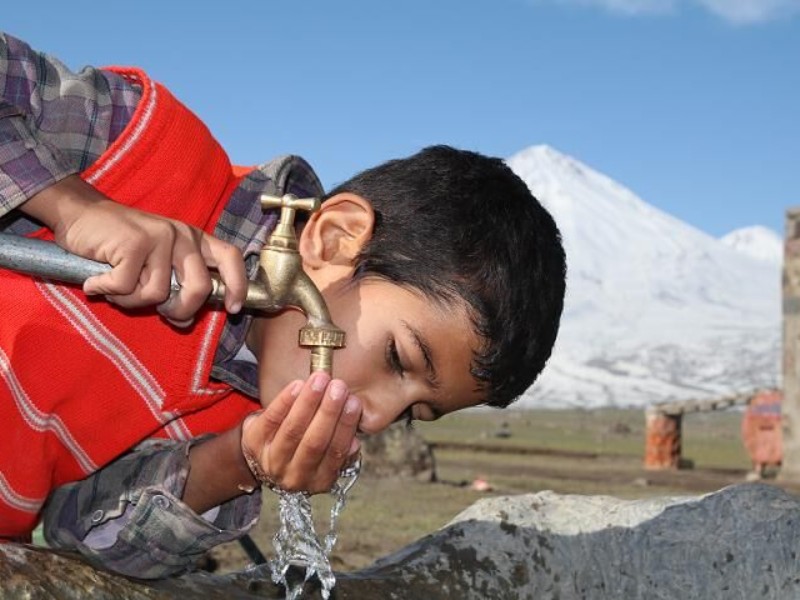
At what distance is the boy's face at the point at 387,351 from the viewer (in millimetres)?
2143

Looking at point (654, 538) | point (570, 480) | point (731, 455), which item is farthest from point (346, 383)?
point (731, 455)

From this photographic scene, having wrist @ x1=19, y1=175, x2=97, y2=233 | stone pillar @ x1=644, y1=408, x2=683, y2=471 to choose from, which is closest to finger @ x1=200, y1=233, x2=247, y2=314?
wrist @ x1=19, y1=175, x2=97, y2=233

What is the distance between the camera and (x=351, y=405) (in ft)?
6.46

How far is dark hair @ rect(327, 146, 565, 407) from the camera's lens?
7.30 feet

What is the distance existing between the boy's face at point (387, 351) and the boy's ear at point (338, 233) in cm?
8

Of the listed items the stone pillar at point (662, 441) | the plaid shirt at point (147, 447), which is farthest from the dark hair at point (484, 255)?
the stone pillar at point (662, 441)

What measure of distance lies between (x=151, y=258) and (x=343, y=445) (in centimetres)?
45

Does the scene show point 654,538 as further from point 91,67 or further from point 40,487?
point 91,67

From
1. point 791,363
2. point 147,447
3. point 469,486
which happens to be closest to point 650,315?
point 791,363

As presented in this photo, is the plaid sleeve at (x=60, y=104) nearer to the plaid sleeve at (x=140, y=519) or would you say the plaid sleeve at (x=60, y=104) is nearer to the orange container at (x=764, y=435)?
the plaid sleeve at (x=140, y=519)

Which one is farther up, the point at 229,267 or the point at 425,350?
the point at 229,267

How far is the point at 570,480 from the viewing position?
12805 mm

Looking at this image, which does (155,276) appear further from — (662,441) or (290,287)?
(662,441)

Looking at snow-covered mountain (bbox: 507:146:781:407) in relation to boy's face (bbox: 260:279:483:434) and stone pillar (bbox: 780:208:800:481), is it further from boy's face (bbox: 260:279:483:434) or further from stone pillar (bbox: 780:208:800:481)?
boy's face (bbox: 260:279:483:434)
